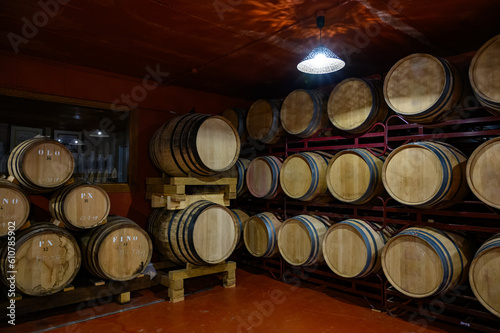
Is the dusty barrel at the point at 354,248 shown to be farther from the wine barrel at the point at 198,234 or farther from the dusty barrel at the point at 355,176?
the wine barrel at the point at 198,234

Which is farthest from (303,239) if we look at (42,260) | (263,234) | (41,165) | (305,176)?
(41,165)

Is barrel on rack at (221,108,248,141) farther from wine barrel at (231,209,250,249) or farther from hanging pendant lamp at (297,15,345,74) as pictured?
hanging pendant lamp at (297,15,345,74)

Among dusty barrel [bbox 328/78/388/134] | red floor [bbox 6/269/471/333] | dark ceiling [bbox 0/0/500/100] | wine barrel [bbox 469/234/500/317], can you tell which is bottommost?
red floor [bbox 6/269/471/333]

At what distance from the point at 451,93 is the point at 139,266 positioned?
377 cm

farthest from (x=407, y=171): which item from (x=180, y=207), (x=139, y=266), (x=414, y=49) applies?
(x=139, y=266)

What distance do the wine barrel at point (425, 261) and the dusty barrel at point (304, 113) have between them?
1.78 metres

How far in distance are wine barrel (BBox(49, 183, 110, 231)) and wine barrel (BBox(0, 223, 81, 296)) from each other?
16cm

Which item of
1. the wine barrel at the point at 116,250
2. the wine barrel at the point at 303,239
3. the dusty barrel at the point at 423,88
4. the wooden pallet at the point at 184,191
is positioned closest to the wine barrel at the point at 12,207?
the wine barrel at the point at 116,250

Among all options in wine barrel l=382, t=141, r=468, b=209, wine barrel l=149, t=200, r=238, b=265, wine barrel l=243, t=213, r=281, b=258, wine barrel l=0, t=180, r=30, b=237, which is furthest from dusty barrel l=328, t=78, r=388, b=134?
wine barrel l=0, t=180, r=30, b=237

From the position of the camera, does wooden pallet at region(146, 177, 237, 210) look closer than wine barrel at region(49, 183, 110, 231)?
No

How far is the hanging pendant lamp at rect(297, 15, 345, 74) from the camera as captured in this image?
11.3ft

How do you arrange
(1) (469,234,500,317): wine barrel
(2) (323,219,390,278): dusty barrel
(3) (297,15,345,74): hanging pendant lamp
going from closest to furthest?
(1) (469,234,500,317): wine barrel < (3) (297,15,345,74): hanging pendant lamp < (2) (323,219,390,278): dusty barrel

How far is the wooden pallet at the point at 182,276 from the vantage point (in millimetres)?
4230

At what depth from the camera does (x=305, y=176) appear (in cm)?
455
